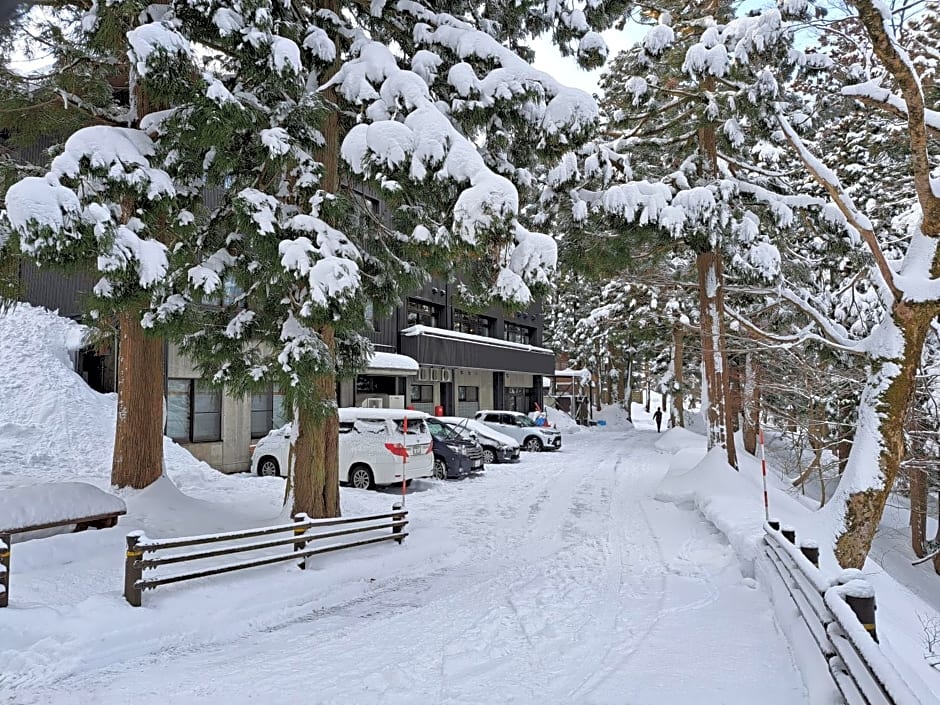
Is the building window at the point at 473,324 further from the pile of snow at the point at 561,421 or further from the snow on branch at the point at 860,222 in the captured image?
the snow on branch at the point at 860,222

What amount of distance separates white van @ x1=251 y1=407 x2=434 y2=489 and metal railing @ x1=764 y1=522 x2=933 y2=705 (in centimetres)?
933

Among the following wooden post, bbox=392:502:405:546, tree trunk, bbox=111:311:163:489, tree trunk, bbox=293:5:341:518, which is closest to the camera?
tree trunk, bbox=293:5:341:518

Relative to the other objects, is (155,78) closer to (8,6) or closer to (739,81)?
(8,6)

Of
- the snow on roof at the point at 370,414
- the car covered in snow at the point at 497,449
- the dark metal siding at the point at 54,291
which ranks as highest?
the dark metal siding at the point at 54,291

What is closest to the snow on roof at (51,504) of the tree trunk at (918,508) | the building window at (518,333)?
the tree trunk at (918,508)

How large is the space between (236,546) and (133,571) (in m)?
1.41

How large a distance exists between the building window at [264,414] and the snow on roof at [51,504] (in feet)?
33.5

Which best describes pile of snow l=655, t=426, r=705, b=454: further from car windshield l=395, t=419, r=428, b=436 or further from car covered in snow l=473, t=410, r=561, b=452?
car windshield l=395, t=419, r=428, b=436

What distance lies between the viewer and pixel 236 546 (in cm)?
709

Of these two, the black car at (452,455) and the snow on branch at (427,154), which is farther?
the black car at (452,455)

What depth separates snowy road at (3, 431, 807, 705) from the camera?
449 centimetres

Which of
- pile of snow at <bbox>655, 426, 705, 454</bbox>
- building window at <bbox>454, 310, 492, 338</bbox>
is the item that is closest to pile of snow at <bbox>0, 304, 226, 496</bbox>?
building window at <bbox>454, 310, 492, 338</bbox>

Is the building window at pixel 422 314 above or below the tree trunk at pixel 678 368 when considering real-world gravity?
above

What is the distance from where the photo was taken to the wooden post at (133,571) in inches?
225
